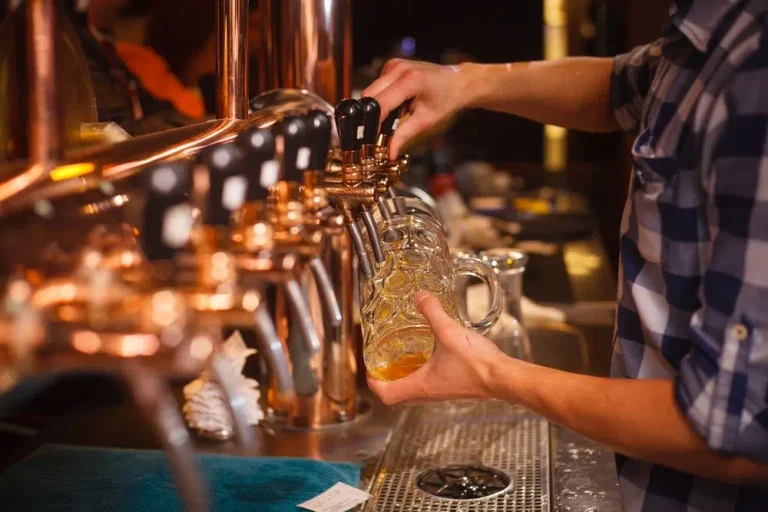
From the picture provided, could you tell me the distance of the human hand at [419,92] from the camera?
1.45m

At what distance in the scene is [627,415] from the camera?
936mm

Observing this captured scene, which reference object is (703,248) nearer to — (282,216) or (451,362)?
(451,362)

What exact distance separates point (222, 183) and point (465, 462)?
778 millimetres

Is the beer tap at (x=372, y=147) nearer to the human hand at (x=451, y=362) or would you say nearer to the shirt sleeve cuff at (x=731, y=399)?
the human hand at (x=451, y=362)

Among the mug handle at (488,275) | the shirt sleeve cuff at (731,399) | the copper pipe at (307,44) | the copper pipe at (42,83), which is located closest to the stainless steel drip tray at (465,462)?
the mug handle at (488,275)

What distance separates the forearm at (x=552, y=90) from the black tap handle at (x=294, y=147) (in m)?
0.58

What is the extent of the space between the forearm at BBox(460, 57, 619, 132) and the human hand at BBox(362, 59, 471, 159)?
0.03 metres

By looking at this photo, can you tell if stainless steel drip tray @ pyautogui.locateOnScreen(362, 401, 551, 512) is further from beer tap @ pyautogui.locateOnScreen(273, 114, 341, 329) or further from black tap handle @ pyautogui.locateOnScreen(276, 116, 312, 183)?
black tap handle @ pyautogui.locateOnScreen(276, 116, 312, 183)

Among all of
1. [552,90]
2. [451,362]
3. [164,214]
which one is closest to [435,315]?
[451,362]

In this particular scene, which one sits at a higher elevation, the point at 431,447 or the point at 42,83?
the point at 42,83

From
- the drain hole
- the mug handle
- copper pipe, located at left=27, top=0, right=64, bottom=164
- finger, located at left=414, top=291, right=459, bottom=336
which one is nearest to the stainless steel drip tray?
the drain hole

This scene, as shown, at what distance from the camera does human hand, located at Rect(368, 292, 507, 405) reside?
1.05 metres

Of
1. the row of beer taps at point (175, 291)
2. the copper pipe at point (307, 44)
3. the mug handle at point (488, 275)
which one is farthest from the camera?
the copper pipe at point (307, 44)

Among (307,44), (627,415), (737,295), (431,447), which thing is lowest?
(431,447)
